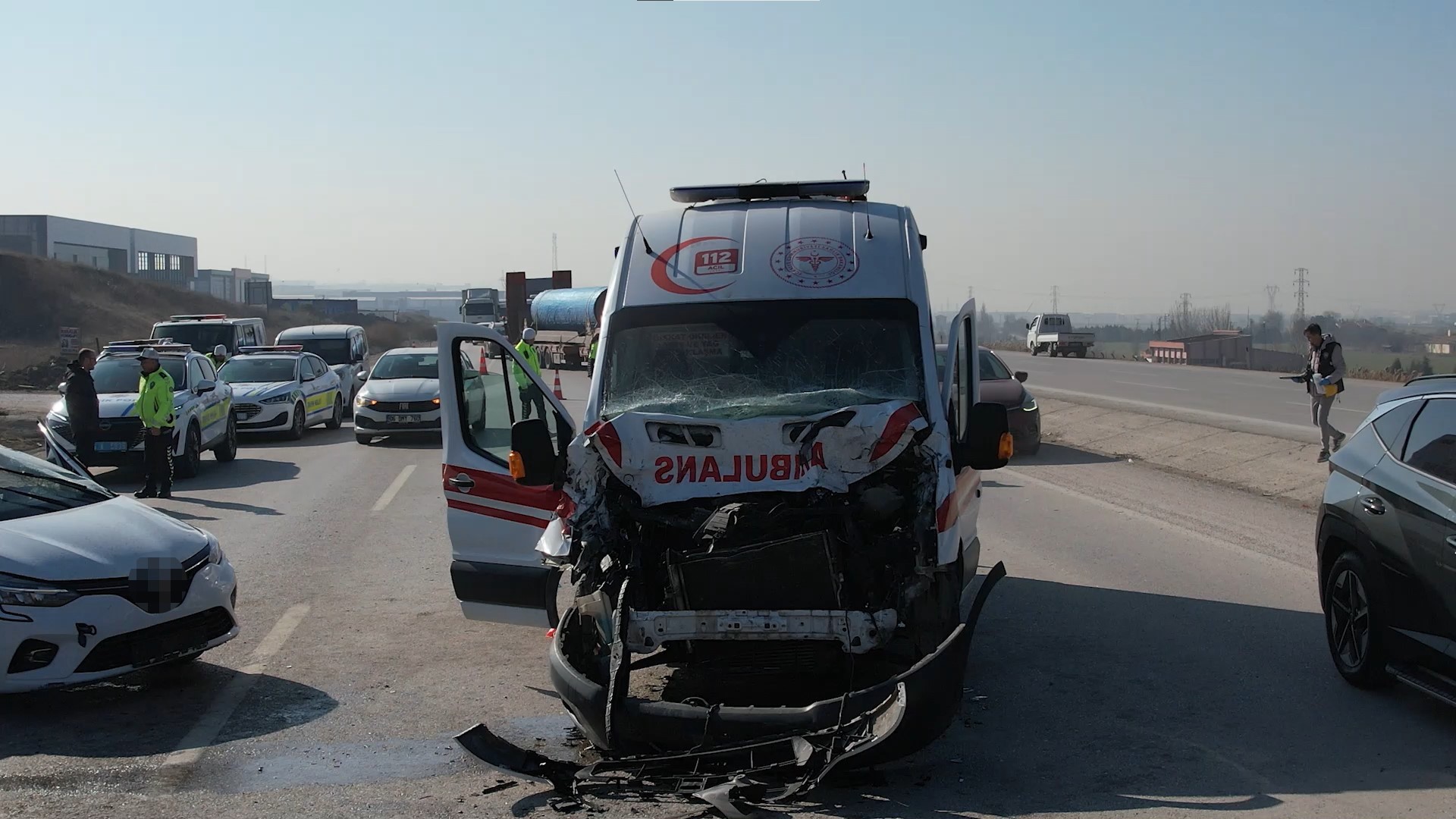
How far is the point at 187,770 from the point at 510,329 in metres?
38.9

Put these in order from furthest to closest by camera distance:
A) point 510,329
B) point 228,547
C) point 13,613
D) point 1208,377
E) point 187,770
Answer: point 510,329, point 1208,377, point 228,547, point 13,613, point 187,770

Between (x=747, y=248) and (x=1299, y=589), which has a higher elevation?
(x=747, y=248)

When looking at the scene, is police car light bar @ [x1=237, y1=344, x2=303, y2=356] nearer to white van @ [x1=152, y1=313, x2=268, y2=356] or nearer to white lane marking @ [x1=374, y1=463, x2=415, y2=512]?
white van @ [x1=152, y1=313, x2=268, y2=356]

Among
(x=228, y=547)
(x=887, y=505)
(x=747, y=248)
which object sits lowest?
(x=228, y=547)

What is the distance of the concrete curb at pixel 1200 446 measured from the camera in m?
15.2

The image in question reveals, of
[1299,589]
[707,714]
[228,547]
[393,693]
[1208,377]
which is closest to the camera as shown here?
[707,714]

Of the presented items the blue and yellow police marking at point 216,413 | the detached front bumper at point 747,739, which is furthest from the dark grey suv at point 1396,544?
the blue and yellow police marking at point 216,413

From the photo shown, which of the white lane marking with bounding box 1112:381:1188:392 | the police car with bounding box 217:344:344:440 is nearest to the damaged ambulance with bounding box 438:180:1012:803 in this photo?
the police car with bounding box 217:344:344:440

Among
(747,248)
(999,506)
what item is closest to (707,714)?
(747,248)

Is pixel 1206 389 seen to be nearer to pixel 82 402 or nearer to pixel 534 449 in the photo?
pixel 82 402

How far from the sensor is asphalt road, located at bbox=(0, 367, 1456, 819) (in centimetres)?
546

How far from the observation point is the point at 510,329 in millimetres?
44281

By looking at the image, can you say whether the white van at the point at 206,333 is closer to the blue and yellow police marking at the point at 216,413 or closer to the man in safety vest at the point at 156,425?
the blue and yellow police marking at the point at 216,413

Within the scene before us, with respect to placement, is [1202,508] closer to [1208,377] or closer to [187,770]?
[187,770]
